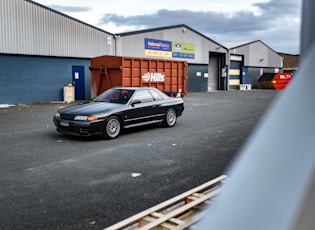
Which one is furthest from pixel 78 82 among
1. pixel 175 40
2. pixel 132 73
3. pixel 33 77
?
pixel 175 40

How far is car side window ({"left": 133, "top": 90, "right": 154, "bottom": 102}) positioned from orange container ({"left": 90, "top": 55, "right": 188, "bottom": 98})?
647cm

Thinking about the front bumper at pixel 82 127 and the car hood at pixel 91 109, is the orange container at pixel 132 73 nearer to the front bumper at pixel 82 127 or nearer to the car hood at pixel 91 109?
the car hood at pixel 91 109

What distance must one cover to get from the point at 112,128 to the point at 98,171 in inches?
132

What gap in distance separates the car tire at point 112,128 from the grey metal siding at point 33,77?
13.2 m

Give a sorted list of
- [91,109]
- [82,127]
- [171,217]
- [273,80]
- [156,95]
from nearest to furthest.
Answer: [171,217] < [82,127] < [91,109] < [156,95] < [273,80]

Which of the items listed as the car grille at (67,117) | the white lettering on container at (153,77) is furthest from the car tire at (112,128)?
the white lettering on container at (153,77)

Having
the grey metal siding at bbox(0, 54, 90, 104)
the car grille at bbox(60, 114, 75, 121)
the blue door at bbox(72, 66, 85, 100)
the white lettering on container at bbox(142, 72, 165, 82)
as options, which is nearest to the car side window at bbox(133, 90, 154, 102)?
the car grille at bbox(60, 114, 75, 121)

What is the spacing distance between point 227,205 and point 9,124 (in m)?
13.0

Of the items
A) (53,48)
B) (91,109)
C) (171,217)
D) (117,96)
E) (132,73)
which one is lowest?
(171,217)

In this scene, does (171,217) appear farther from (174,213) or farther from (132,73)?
(132,73)

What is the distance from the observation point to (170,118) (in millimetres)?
11695

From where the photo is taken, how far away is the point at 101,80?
18625 mm

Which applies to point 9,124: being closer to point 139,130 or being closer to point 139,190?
point 139,130

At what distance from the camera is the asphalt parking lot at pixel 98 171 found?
4.43 metres
